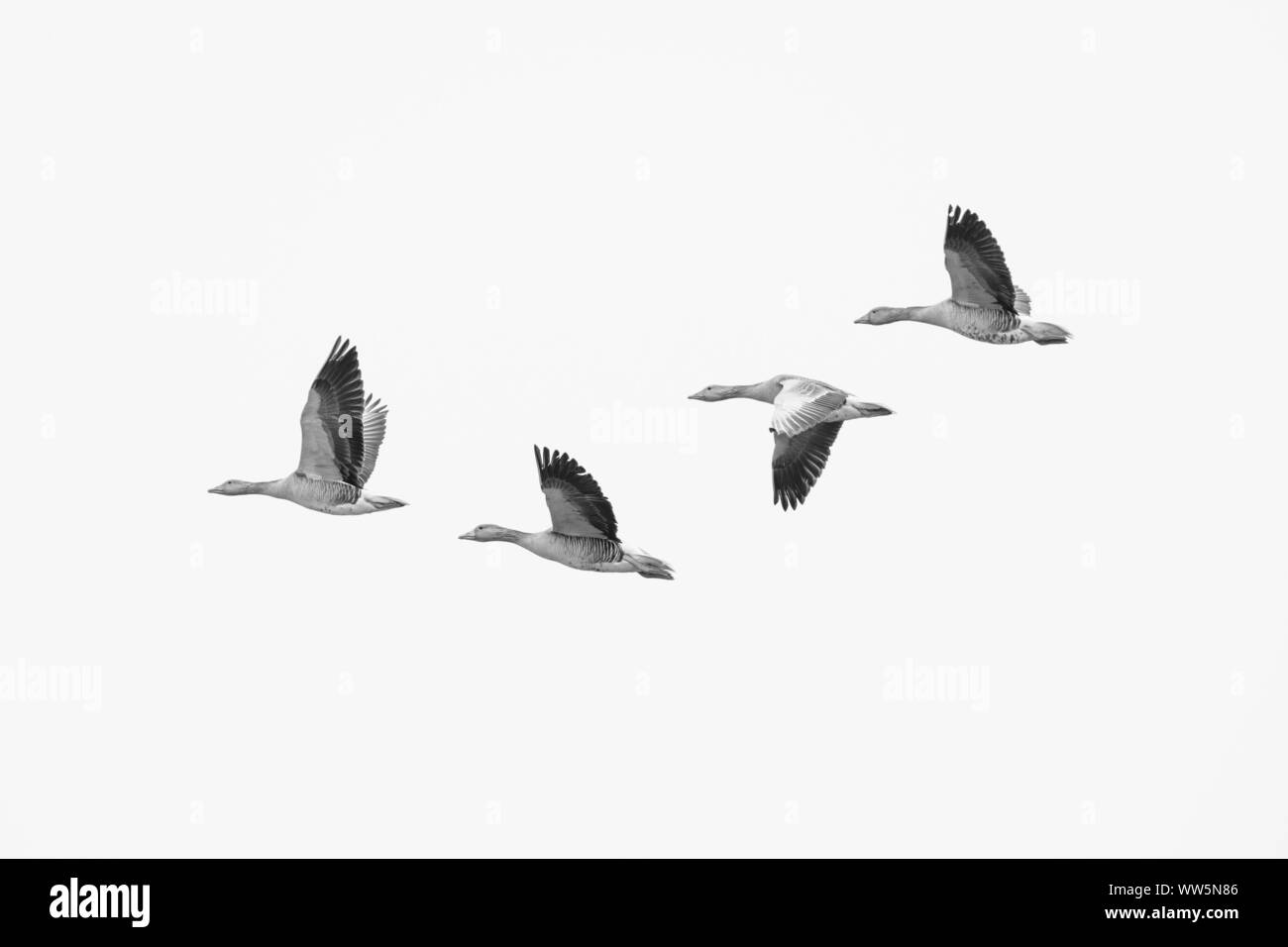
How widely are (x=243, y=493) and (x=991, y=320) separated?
37.4 ft

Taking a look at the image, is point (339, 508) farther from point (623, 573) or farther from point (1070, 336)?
point (1070, 336)

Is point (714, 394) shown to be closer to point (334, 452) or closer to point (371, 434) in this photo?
point (371, 434)

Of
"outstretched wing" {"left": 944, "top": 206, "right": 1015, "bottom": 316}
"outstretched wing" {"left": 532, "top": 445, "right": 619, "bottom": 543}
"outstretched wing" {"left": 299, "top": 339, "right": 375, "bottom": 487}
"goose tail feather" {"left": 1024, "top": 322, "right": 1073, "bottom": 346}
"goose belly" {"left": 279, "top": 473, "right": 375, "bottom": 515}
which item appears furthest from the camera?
"goose tail feather" {"left": 1024, "top": 322, "right": 1073, "bottom": 346}

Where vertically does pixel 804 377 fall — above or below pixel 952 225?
below

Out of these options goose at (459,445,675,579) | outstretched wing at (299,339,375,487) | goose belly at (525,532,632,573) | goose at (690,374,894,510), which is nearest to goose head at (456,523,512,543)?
goose at (459,445,675,579)

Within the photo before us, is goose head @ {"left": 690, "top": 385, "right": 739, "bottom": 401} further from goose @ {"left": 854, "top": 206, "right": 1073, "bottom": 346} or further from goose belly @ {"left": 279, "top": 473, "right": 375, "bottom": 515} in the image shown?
goose belly @ {"left": 279, "top": 473, "right": 375, "bottom": 515}

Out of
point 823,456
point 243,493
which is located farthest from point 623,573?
point 243,493

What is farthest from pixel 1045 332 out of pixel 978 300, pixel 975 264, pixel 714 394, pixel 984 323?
pixel 714 394

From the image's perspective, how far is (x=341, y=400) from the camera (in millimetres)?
30969

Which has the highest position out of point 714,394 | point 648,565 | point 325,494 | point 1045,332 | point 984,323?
point 984,323

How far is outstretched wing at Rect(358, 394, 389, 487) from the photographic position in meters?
31.8

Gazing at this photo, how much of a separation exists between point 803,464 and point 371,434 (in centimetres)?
659

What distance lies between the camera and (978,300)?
3231 centimetres
